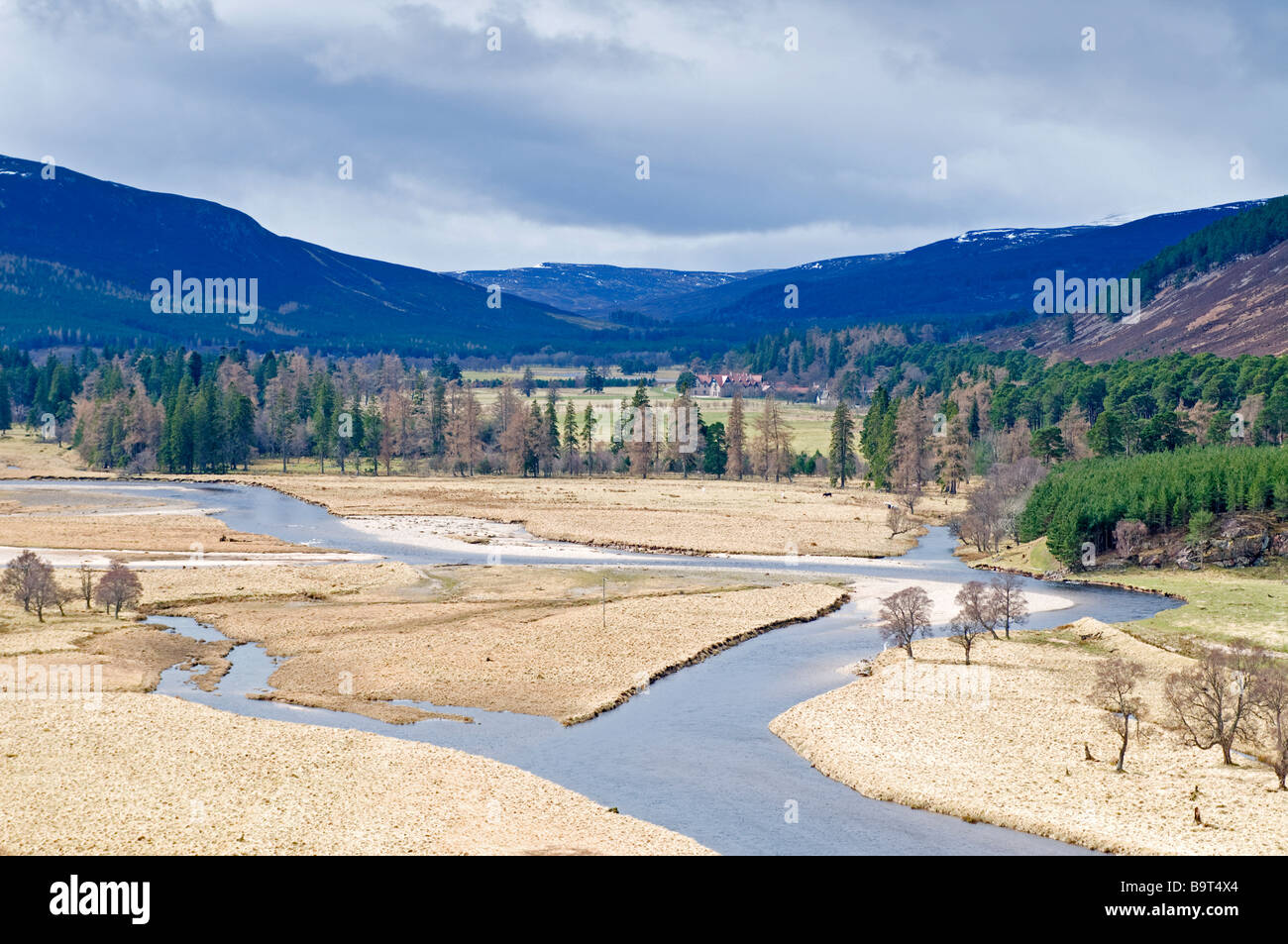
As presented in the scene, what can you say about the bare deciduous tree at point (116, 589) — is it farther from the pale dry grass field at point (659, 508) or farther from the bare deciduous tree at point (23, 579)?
the pale dry grass field at point (659, 508)

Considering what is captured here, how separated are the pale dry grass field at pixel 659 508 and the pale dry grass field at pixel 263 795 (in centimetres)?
5953

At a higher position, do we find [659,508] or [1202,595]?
[659,508]

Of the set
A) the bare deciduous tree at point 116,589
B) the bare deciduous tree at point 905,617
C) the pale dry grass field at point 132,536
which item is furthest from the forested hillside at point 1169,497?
the bare deciduous tree at point 116,589

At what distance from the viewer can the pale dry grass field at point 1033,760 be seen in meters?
34.0

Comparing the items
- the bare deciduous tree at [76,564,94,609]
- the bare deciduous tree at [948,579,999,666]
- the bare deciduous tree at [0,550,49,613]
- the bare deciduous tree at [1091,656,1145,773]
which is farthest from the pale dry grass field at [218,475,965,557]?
the bare deciduous tree at [1091,656,1145,773]

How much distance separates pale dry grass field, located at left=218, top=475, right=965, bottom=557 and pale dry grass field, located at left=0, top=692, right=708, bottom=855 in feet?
195

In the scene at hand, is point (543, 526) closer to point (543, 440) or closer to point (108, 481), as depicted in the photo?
point (543, 440)

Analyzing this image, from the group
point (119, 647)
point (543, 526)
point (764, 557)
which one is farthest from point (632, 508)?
point (119, 647)

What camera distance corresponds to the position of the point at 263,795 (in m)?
35.4

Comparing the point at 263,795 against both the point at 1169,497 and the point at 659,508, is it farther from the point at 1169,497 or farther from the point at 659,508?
the point at 659,508

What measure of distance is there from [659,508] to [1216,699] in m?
89.1

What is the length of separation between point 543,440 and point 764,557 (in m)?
87.3

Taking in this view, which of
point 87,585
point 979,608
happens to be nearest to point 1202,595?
point 979,608

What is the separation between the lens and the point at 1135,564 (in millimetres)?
87688
